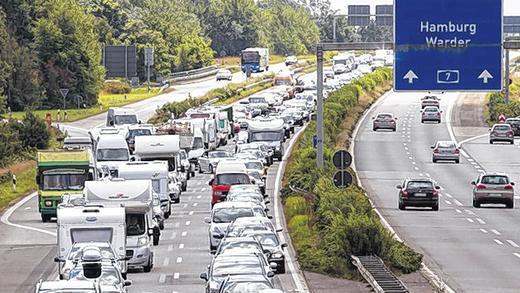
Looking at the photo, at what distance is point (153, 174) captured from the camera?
158 ft

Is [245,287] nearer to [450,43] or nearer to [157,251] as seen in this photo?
[450,43]

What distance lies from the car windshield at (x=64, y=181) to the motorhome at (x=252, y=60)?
97094 millimetres

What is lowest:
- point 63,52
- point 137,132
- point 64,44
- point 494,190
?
point 494,190

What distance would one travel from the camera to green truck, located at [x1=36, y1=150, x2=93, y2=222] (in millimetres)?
48938

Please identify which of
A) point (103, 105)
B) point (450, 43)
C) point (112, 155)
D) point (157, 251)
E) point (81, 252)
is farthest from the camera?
point (103, 105)

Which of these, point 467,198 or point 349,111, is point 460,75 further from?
point 349,111

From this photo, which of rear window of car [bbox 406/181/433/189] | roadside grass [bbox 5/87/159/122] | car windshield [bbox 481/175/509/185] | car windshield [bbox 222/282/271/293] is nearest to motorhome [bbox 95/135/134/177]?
rear window of car [bbox 406/181/433/189]

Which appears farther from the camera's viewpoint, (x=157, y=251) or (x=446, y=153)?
(x=446, y=153)

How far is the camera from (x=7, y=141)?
2864 inches

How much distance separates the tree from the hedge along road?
180ft

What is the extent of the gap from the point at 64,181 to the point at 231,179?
22.7 feet

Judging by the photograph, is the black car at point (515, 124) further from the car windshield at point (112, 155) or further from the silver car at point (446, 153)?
the car windshield at point (112, 155)

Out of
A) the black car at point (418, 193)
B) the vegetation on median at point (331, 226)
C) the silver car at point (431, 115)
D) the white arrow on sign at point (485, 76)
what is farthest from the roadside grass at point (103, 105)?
the white arrow on sign at point (485, 76)

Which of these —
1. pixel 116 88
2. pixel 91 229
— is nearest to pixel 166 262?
pixel 91 229
